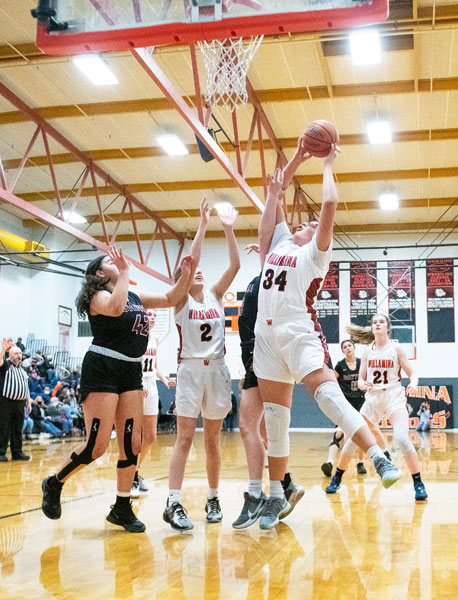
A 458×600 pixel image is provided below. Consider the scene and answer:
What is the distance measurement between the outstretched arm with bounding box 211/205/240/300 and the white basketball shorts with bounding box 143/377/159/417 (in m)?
1.74

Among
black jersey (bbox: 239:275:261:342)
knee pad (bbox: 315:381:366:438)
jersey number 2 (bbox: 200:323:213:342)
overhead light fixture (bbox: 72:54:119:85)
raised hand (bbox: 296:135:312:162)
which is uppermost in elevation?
overhead light fixture (bbox: 72:54:119:85)

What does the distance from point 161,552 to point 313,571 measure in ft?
3.02

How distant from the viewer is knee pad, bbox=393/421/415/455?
19.8 feet

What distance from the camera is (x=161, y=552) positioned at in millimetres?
3820

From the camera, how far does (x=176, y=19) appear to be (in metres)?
4.07

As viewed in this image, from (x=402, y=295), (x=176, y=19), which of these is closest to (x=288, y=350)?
(x=176, y=19)

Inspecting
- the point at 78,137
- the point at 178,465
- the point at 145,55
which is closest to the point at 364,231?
the point at 78,137

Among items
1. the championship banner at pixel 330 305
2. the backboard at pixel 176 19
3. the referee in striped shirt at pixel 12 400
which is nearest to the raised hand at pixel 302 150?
the backboard at pixel 176 19

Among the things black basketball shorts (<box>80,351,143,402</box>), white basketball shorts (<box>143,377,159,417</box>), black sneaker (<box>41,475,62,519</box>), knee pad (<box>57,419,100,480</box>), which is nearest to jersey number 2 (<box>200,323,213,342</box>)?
black basketball shorts (<box>80,351,143,402</box>)

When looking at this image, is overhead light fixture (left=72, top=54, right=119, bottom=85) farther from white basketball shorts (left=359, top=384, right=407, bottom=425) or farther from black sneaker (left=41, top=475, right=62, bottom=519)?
black sneaker (left=41, top=475, right=62, bottom=519)

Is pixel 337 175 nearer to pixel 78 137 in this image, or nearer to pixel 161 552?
pixel 78 137

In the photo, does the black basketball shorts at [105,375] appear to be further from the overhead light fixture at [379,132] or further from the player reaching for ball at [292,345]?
the overhead light fixture at [379,132]

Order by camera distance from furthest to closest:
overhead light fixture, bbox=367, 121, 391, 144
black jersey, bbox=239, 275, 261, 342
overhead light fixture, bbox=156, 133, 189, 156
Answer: overhead light fixture, bbox=156, 133, 189, 156 → overhead light fixture, bbox=367, 121, 391, 144 → black jersey, bbox=239, 275, 261, 342

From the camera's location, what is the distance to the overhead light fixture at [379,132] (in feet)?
47.2
